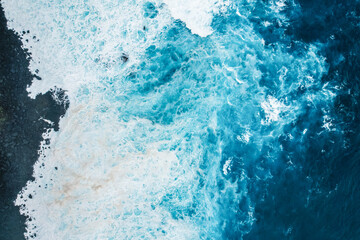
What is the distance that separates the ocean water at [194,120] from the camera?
11727 millimetres

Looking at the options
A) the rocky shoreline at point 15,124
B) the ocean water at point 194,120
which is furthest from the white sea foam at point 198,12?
the rocky shoreline at point 15,124

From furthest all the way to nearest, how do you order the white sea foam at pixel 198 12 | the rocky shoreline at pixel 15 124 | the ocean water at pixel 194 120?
1. the white sea foam at pixel 198 12
2. the ocean water at pixel 194 120
3. the rocky shoreline at pixel 15 124

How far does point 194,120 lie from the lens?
12.3 metres

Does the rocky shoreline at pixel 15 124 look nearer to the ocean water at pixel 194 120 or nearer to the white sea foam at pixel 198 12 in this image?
the ocean water at pixel 194 120

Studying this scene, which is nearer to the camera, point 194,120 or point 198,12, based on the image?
point 194,120

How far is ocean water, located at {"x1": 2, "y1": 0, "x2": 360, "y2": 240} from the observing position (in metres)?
11.7

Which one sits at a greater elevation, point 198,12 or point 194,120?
point 198,12

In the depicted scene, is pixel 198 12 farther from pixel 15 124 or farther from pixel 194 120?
pixel 15 124

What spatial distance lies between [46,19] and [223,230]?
11136 mm

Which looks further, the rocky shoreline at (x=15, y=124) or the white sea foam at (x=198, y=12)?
the white sea foam at (x=198, y=12)

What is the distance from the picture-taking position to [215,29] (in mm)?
12602

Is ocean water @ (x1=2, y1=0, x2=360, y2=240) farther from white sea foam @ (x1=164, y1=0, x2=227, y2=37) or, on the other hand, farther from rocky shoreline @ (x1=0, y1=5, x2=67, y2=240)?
rocky shoreline @ (x1=0, y1=5, x2=67, y2=240)

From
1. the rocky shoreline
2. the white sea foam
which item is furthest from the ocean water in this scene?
the rocky shoreline

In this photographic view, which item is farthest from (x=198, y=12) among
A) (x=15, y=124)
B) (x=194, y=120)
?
(x=15, y=124)
